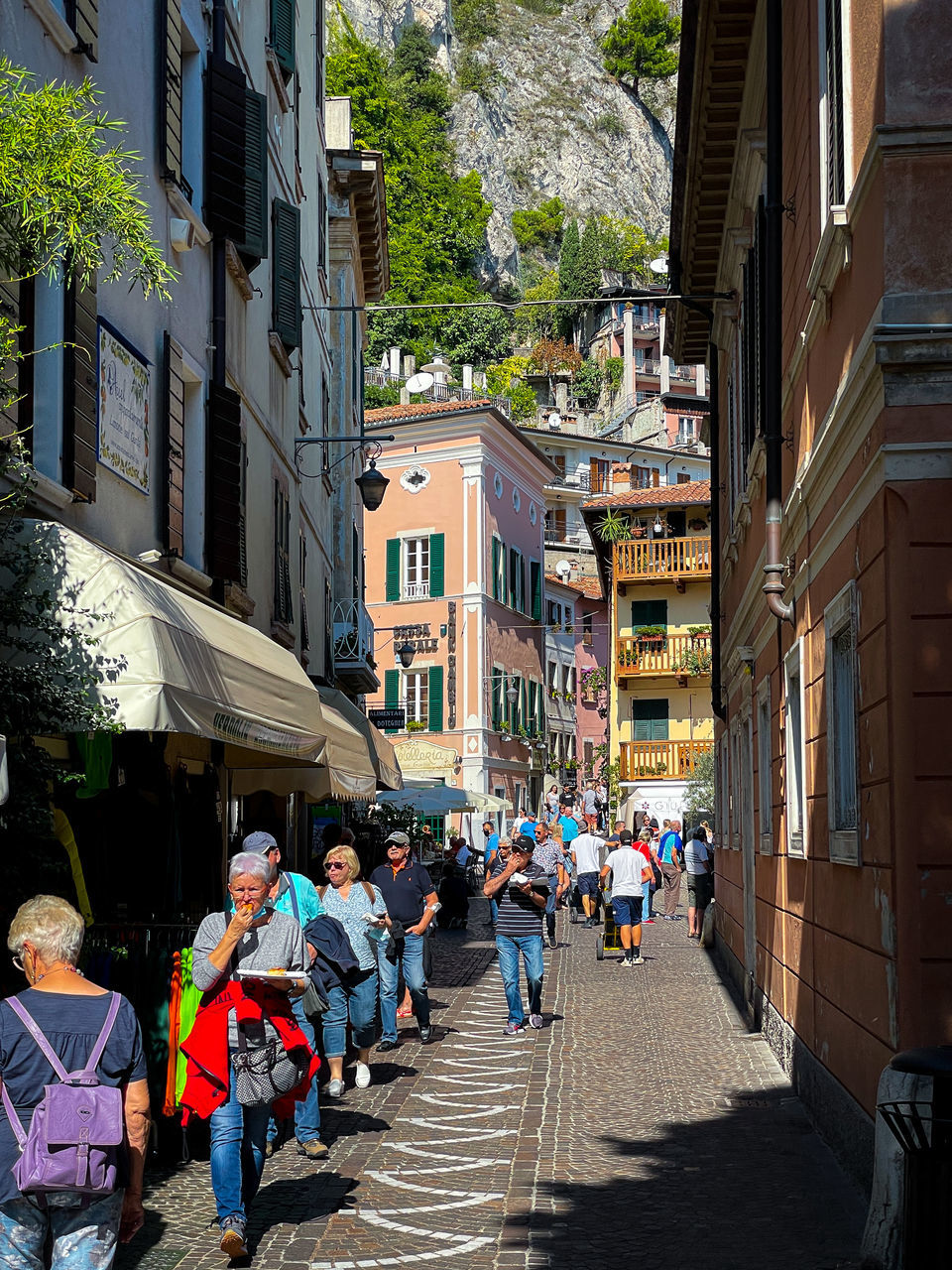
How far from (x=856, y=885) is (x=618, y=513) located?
140 ft

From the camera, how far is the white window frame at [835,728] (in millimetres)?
7488

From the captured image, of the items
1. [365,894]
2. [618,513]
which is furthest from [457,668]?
[365,894]

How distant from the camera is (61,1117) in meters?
4.48

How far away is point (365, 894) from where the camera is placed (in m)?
11.3

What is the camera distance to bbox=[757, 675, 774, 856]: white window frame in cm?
1281

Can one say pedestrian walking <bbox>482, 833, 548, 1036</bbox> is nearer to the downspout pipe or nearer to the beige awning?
the downspout pipe

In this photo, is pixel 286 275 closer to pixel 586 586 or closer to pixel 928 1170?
pixel 928 1170

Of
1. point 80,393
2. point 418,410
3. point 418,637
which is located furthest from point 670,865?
point 418,410

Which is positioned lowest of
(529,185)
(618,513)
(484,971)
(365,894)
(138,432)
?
(484,971)

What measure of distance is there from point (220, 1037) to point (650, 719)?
41130 millimetres

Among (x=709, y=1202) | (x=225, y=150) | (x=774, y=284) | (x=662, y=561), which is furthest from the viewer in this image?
(x=662, y=561)

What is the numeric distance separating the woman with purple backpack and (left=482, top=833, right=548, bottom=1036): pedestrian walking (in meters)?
9.23

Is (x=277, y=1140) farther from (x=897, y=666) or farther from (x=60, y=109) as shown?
(x=60, y=109)

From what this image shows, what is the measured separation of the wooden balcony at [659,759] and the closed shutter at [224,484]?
3008 centimetres
